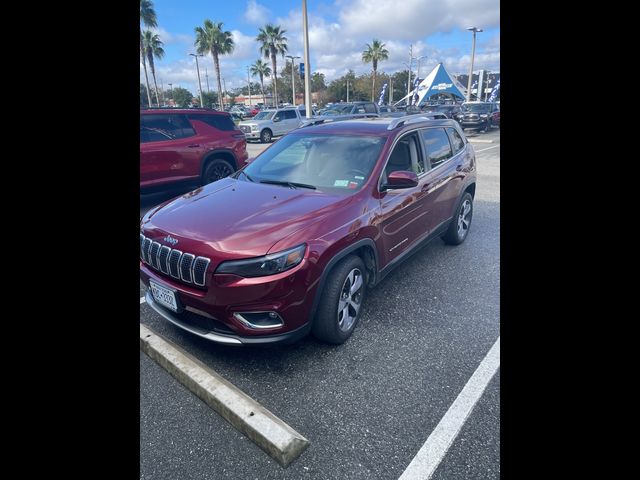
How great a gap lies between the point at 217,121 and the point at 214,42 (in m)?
44.6

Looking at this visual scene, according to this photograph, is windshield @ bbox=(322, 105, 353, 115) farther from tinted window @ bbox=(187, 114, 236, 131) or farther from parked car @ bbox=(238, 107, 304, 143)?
tinted window @ bbox=(187, 114, 236, 131)

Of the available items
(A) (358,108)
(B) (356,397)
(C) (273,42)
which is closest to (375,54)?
(C) (273,42)

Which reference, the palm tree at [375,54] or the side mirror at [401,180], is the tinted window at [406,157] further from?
the palm tree at [375,54]

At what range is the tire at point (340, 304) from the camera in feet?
8.93

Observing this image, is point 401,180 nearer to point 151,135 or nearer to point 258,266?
point 258,266

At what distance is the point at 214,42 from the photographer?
1801 inches

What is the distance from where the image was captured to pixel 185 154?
7.51 m

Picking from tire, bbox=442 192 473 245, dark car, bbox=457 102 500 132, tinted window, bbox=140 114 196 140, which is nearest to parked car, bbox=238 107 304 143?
dark car, bbox=457 102 500 132

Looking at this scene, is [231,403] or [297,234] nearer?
[231,403]
